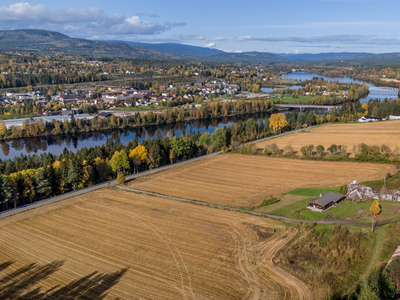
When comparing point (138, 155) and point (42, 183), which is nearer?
point (42, 183)

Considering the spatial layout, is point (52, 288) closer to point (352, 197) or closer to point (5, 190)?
point (5, 190)

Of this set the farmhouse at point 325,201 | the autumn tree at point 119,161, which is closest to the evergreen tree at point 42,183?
the autumn tree at point 119,161

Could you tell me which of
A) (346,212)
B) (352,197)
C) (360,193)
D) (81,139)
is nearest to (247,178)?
(352,197)

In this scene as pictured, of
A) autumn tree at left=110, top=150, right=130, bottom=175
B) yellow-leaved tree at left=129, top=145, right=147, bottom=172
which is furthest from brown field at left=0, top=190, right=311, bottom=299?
yellow-leaved tree at left=129, top=145, right=147, bottom=172

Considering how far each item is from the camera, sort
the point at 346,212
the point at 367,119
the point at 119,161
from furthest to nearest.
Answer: the point at 367,119, the point at 119,161, the point at 346,212

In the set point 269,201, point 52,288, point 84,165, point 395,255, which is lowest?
point 52,288

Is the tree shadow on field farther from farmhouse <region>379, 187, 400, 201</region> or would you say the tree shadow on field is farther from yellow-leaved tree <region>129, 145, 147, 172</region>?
yellow-leaved tree <region>129, 145, 147, 172</region>
